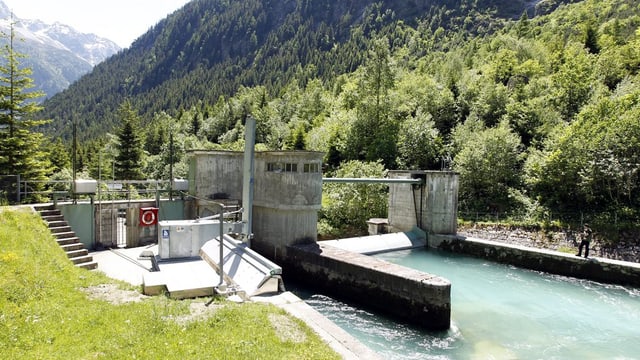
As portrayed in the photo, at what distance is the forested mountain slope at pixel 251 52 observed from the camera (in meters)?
122

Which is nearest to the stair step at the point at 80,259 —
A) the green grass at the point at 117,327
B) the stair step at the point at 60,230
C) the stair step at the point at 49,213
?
the stair step at the point at 60,230

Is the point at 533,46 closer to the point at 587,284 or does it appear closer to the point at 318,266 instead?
the point at 587,284

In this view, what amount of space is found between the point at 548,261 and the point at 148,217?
17446 mm

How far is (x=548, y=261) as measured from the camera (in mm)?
16422

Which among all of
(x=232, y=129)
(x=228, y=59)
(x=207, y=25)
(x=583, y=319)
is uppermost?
(x=207, y=25)

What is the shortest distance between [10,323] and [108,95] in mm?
184165

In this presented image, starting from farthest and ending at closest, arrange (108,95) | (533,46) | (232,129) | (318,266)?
(108,95), (232,129), (533,46), (318,266)

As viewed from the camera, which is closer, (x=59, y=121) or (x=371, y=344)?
(x=371, y=344)

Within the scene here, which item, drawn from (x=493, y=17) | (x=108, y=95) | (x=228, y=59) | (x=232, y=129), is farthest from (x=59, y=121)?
(x=493, y=17)

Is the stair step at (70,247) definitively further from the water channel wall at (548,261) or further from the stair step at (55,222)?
the water channel wall at (548,261)

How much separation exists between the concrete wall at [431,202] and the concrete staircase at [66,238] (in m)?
15.6

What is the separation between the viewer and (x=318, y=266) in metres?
14.5

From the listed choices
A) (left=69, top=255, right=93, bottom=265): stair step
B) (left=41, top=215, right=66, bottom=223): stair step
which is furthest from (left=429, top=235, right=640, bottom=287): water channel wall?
(left=41, top=215, right=66, bottom=223): stair step

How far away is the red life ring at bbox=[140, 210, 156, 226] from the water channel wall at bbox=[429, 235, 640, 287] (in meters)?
14.1
